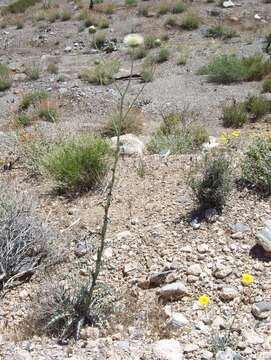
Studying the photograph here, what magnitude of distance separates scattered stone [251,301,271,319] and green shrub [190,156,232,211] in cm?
114

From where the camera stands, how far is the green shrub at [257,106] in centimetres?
998

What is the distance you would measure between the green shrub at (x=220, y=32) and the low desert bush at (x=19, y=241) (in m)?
16.1

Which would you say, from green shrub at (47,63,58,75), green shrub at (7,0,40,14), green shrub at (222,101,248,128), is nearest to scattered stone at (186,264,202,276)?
green shrub at (222,101,248,128)

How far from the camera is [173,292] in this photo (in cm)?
329

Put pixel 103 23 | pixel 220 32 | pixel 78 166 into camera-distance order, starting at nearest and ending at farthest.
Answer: pixel 78 166 → pixel 220 32 → pixel 103 23

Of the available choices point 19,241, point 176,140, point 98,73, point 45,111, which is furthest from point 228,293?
point 98,73

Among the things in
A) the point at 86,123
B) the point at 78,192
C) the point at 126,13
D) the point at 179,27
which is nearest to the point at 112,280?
the point at 78,192

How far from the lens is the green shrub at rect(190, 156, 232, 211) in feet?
13.1

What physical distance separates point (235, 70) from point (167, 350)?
11.0 meters

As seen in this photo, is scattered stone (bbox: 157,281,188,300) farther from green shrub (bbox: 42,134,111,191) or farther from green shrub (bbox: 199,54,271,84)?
green shrub (bbox: 199,54,271,84)

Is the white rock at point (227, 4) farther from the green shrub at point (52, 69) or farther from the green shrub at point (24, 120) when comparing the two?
the green shrub at point (24, 120)

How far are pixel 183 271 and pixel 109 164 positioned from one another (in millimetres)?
2077

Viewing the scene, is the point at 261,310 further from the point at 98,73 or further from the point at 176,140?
the point at 98,73

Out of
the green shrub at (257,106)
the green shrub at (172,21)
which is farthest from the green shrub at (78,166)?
the green shrub at (172,21)
